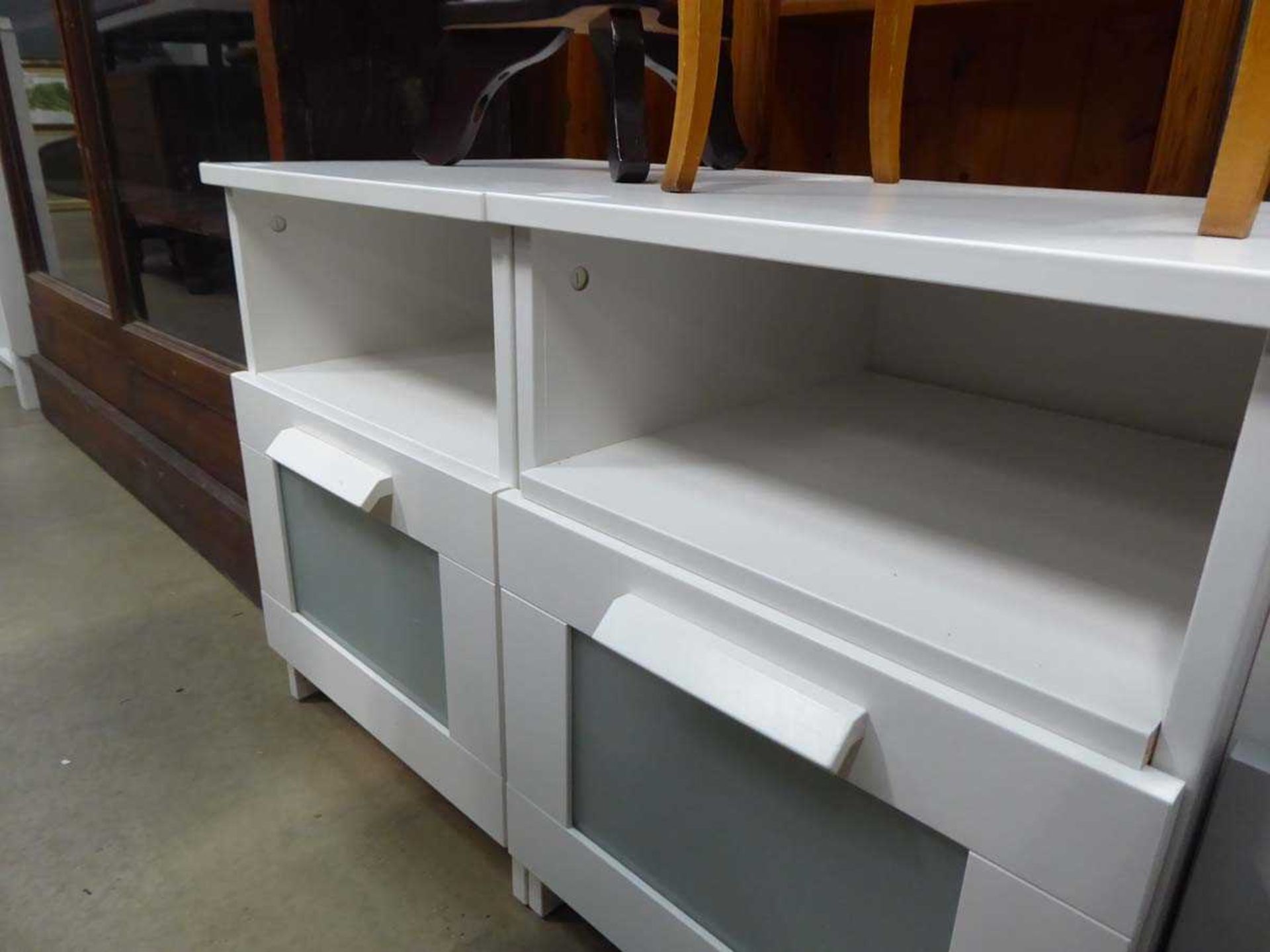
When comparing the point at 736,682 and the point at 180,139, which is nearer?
the point at 736,682

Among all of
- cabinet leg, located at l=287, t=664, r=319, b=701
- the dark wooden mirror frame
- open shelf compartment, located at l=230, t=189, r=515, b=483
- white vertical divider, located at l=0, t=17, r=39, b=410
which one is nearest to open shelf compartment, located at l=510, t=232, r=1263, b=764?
open shelf compartment, located at l=230, t=189, r=515, b=483

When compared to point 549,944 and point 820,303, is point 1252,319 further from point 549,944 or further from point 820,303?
point 549,944

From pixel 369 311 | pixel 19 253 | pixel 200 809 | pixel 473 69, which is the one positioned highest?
pixel 473 69

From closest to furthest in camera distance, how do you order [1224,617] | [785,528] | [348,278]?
[1224,617] < [785,528] < [348,278]

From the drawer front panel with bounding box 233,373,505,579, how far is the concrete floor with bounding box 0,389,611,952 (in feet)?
1.32

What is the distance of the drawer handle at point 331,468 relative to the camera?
841 millimetres

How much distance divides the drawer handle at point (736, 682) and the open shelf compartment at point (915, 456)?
4 cm

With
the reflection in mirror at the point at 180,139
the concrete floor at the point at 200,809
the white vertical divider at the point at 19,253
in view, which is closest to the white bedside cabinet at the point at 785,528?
the concrete floor at the point at 200,809

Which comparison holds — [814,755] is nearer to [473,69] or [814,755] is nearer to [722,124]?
[722,124]

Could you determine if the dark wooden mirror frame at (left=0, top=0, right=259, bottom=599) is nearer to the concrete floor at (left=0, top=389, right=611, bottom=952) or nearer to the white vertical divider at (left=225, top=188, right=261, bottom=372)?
the concrete floor at (left=0, top=389, right=611, bottom=952)

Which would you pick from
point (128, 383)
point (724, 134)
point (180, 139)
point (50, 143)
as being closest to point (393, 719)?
point (724, 134)

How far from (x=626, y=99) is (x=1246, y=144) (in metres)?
0.52

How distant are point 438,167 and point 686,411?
42cm

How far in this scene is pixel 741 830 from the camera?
2.13 ft
